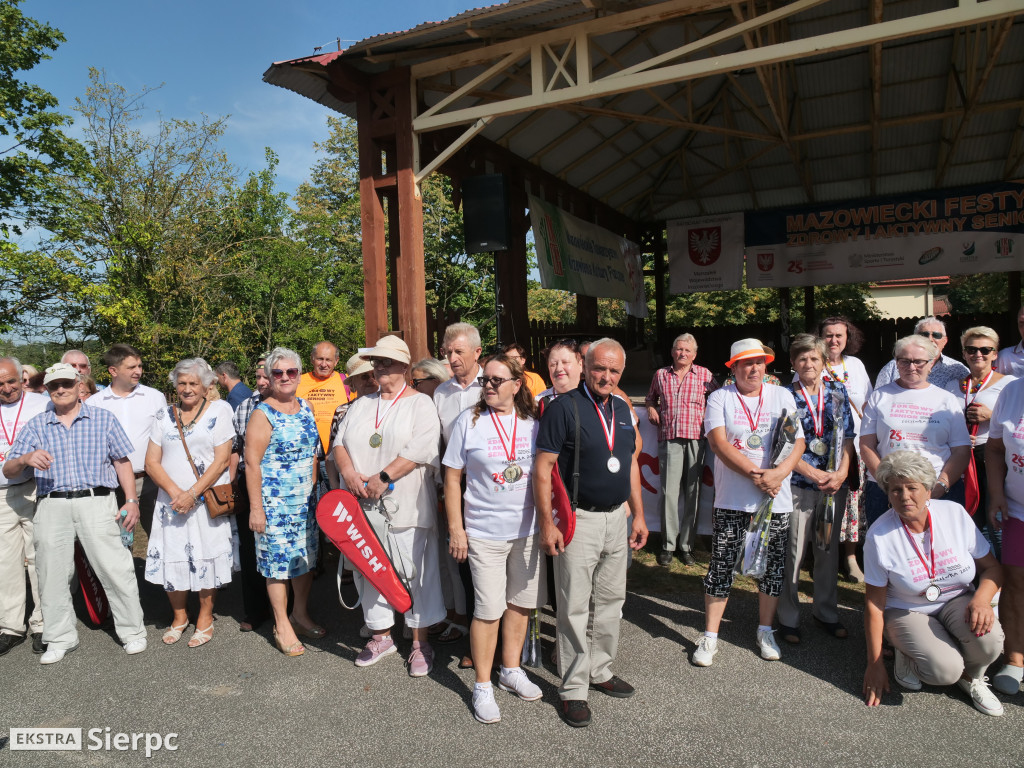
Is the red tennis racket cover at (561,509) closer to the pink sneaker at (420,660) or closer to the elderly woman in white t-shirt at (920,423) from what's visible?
the pink sneaker at (420,660)

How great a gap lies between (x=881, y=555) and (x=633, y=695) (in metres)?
1.37

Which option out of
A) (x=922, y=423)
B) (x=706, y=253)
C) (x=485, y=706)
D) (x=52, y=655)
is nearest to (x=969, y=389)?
(x=922, y=423)

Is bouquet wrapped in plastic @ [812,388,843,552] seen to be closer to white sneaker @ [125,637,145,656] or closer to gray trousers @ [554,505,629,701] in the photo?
gray trousers @ [554,505,629,701]

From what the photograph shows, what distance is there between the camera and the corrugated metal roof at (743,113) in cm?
729

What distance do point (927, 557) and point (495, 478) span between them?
2084 mm

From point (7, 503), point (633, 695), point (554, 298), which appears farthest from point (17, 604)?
point (554, 298)

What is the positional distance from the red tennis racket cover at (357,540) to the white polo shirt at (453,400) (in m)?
0.73

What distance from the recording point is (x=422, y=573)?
3.71 m

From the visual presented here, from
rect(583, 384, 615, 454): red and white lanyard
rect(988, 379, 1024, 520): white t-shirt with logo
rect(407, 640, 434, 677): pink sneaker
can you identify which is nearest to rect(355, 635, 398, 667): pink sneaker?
rect(407, 640, 434, 677): pink sneaker

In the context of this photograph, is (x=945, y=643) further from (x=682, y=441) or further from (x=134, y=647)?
(x=134, y=647)

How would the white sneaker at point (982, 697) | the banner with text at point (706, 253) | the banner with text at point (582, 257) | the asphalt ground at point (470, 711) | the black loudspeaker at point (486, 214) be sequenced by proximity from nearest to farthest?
the asphalt ground at point (470, 711) → the white sneaker at point (982, 697) → the black loudspeaker at point (486, 214) → the banner with text at point (582, 257) → the banner with text at point (706, 253)

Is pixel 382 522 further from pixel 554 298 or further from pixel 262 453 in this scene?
pixel 554 298

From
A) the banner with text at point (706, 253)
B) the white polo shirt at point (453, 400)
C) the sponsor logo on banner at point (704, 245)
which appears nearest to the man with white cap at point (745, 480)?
the white polo shirt at point (453, 400)

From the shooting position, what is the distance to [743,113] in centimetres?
1290
